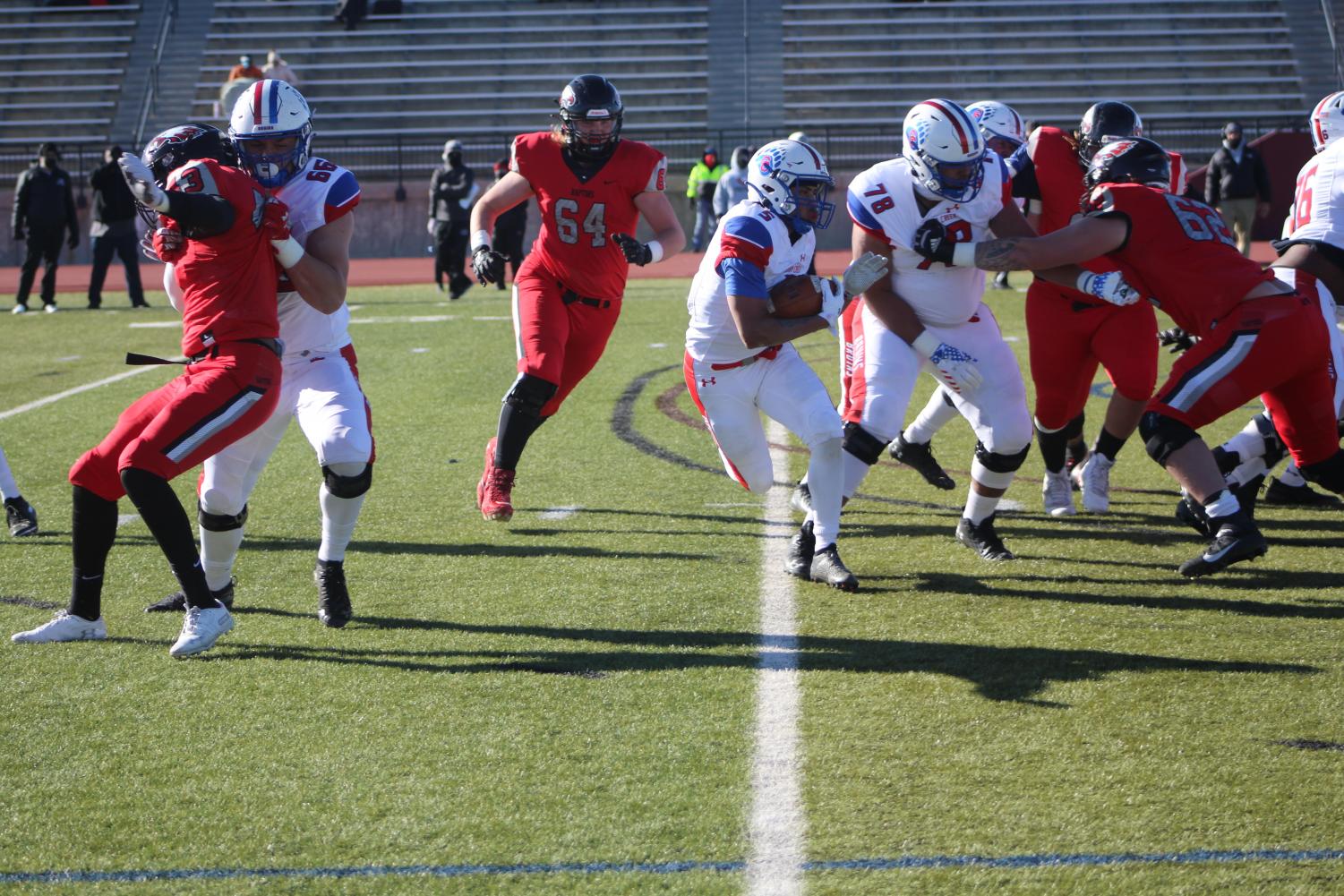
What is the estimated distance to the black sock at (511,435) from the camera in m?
6.33

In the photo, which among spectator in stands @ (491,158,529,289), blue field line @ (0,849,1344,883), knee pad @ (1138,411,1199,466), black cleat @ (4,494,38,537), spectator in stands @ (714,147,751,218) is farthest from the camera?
spectator in stands @ (714,147,751,218)

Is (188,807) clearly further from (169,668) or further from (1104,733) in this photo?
(1104,733)

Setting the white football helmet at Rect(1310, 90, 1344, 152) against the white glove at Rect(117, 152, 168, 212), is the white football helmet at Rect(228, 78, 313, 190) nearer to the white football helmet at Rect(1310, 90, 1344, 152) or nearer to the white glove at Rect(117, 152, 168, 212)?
the white glove at Rect(117, 152, 168, 212)

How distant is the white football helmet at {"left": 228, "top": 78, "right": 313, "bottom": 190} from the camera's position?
4812 mm

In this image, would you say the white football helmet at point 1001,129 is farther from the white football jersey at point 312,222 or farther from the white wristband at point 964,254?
the white football jersey at point 312,222

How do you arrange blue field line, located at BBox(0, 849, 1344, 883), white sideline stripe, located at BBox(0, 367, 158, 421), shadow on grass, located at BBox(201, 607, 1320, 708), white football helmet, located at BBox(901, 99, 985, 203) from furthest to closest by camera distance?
1. white sideline stripe, located at BBox(0, 367, 158, 421)
2. white football helmet, located at BBox(901, 99, 985, 203)
3. shadow on grass, located at BBox(201, 607, 1320, 708)
4. blue field line, located at BBox(0, 849, 1344, 883)

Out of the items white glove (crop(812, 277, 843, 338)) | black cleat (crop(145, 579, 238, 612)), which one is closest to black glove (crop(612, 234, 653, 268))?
white glove (crop(812, 277, 843, 338))

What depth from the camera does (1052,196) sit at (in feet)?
20.9

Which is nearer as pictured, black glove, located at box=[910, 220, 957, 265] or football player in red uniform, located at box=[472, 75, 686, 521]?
black glove, located at box=[910, 220, 957, 265]

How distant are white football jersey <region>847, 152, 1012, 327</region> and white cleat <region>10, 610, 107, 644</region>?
3.16 metres

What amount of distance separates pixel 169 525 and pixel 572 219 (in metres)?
2.56

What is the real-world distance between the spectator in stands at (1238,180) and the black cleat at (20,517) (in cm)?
1575

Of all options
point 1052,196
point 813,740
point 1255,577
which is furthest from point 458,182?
point 813,740

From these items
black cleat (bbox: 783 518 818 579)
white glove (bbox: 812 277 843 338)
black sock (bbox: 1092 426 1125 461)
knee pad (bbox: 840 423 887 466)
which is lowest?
black cleat (bbox: 783 518 818 579)
